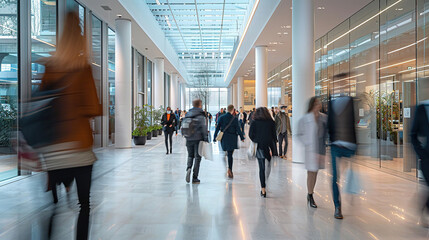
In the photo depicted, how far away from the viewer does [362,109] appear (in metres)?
10.8

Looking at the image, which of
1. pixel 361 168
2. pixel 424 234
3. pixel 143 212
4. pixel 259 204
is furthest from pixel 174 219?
pixel 361 168

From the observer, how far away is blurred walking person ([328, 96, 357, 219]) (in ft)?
15.2

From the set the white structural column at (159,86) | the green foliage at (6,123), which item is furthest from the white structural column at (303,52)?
the white structural column at (159,86)

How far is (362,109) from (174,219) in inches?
331

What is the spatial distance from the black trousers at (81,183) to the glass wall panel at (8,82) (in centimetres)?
637

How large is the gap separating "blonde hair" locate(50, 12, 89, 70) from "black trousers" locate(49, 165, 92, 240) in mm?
841

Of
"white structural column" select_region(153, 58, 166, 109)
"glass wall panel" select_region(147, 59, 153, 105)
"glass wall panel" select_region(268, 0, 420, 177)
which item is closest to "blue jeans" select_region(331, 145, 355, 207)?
"glass wall panel" select_region(268, 0, 420, 177)

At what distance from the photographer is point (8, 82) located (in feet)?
26.7

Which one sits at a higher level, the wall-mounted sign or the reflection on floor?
the wall-mounted sign

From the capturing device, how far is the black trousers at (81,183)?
8.75 ft

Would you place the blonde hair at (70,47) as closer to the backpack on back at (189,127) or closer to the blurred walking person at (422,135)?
the blurred walking person at (422,135)

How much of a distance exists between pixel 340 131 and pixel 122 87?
12.0 metres

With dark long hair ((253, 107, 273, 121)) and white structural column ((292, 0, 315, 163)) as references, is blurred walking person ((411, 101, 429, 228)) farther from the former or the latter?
white structural column ((292, 0, 315, 163))

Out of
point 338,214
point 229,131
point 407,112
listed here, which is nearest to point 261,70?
point 407,112
